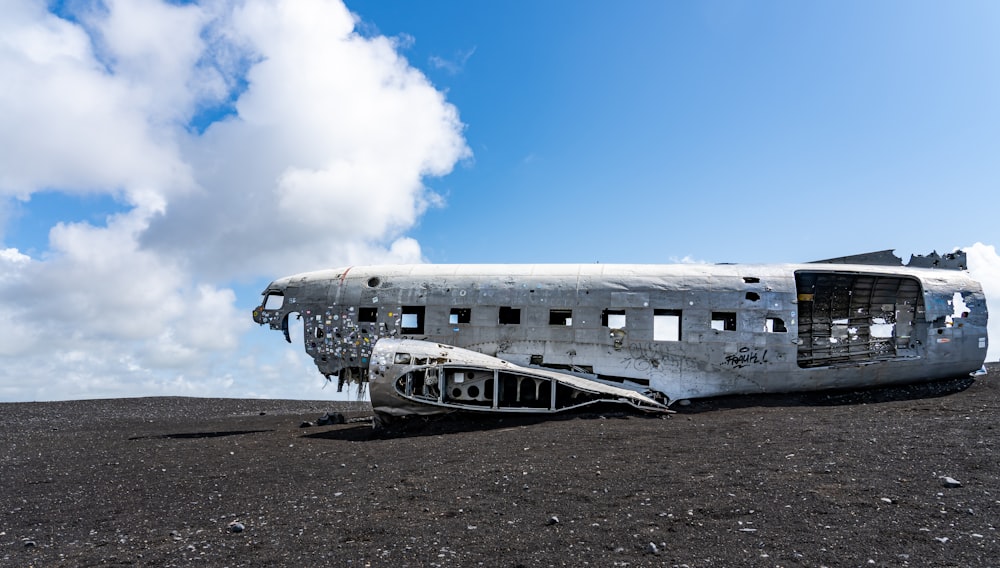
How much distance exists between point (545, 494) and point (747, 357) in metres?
10.4

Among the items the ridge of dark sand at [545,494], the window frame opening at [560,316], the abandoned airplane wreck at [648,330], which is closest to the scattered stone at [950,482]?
the ridge of dark sand at [545,494]

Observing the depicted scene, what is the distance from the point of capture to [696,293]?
1705 centimetres

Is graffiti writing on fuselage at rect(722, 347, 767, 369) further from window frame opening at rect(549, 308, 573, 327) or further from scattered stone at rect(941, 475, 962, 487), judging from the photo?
scattered stone at rect(941, 475, 962, 487)

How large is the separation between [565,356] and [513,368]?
220cm

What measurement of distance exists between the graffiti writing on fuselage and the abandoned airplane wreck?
27 millimetres

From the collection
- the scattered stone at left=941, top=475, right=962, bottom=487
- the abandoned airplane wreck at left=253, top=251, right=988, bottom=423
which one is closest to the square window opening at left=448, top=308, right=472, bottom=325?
the abandoned airplane wreck at left=253, top=251, right=988, bottom=423

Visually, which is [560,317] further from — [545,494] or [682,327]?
[545,494]

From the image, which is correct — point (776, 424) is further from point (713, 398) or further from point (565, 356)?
point (565, 356)

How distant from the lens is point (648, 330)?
672 inches

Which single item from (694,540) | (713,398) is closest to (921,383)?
(713,398)

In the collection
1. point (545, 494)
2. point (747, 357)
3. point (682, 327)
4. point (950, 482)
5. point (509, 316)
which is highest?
point (509, 316)

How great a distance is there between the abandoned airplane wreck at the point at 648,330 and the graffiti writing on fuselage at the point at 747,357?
0.03 m

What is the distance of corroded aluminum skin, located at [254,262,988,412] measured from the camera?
1686 centimetres

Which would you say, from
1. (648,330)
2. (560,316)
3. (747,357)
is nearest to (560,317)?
(560,316)
